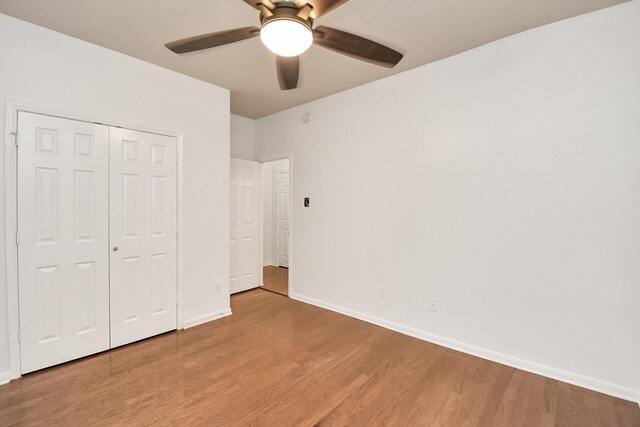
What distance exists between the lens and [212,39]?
69.8 inches

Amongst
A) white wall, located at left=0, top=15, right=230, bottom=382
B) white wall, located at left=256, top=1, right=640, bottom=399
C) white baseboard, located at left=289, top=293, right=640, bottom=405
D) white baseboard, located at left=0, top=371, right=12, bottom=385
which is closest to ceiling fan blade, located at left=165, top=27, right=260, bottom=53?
white wall, located at left=0, top=15, right=230, bottom=382

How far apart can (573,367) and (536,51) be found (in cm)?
246

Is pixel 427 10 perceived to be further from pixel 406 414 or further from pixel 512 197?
pixel 406 414

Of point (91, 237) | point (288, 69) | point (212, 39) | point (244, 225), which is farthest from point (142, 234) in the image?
point (288, 69)

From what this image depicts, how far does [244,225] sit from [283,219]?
5.88 ft

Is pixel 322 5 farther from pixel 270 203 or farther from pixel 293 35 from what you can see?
pixel 270 203

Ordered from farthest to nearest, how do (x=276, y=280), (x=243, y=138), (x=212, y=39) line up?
(x=276, y=280), (x=243, y=138), (x=212, y=39)

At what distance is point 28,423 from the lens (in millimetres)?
1788

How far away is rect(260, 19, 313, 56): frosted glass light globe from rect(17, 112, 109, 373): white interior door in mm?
2000

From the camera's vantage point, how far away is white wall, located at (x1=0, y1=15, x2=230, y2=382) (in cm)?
222

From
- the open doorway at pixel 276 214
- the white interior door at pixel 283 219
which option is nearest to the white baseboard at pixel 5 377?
the open doorway at pixel 276 214

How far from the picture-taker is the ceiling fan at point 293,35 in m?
1.47

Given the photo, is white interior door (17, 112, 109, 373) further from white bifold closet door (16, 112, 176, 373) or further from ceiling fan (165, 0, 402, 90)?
ceiling fan (165, 0, 402, 90)

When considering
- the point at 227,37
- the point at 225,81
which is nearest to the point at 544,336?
the point at 227,37
